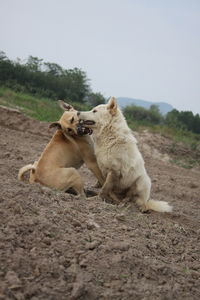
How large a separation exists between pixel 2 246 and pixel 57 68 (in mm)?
35426

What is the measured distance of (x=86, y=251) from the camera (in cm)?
402

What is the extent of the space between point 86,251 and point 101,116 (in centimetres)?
368

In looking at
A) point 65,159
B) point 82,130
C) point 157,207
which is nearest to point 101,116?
point 82,130

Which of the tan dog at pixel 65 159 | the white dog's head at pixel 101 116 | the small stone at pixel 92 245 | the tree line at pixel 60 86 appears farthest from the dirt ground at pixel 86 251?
the tree line at pixel 60 86

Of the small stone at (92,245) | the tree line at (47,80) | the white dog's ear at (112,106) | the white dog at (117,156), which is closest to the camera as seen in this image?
the small stone at (92,245)

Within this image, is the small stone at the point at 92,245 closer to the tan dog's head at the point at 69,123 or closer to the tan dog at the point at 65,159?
the tan dog at the point at 65,159

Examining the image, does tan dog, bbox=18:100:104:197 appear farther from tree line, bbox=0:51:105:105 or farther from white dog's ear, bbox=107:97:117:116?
tree line, bbox=0:51:105:105

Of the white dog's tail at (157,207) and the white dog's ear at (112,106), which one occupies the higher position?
the white dog's ear at (112,106)

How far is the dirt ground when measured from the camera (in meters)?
3.33

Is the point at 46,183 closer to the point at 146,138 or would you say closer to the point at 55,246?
the point at 55,246

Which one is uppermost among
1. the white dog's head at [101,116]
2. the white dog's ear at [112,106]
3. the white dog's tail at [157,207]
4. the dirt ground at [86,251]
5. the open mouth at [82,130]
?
the white dog's ear at [112,106]

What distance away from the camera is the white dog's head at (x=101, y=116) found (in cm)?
730

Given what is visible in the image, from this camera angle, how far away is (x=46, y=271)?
11.3 feet

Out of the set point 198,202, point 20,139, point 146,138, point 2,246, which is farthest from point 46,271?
point 146,138
